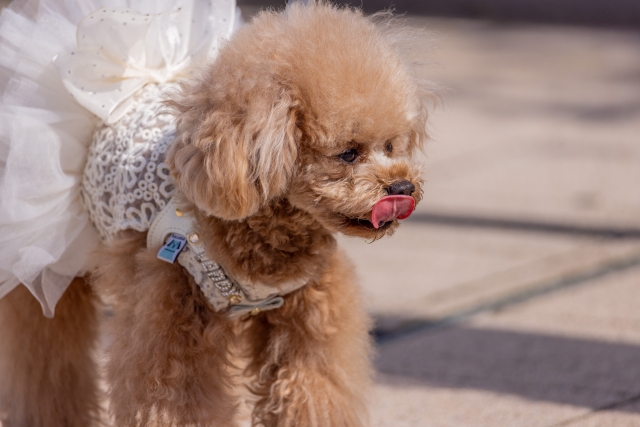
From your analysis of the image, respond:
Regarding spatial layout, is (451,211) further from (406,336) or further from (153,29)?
(153,29)

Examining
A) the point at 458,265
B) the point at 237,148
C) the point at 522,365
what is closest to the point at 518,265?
the point at 458,265

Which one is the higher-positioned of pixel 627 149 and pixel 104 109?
pixel 104 109

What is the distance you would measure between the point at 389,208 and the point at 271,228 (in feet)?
1.14

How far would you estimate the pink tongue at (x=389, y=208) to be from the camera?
2.00 metres

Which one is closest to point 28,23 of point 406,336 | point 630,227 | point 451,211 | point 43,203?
point 43,203

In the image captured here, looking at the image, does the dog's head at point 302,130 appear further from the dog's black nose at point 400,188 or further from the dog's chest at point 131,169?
the dog's chest at point 131,169

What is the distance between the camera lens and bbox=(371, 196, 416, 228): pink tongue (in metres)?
2.00

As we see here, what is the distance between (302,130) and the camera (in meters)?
2.04

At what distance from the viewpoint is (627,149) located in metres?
5.54

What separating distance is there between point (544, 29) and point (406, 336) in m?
7.36

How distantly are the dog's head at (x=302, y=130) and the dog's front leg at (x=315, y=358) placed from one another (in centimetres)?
33

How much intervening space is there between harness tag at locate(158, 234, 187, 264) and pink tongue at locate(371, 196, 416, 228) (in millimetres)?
549

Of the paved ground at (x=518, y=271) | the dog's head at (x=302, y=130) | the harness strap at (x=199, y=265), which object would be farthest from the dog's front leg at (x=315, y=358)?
the paved ground at (x=518, y=271)

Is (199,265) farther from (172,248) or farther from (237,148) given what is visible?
(237,148)
